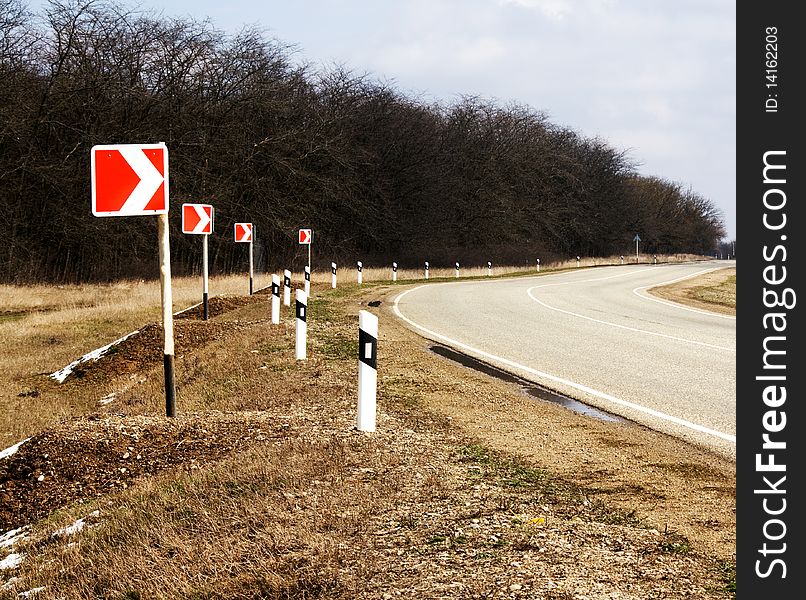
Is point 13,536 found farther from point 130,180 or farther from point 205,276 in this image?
point 205,276

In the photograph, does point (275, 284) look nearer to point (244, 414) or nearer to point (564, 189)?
point (244, 414)

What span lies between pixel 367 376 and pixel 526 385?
341 centimetres

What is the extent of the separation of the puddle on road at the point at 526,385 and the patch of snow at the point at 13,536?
17.2 feet

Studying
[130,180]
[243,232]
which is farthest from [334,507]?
[243,232]

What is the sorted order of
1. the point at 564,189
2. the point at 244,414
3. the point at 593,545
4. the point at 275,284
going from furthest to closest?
the point at 564,189 < the point at 275,284 < the point at 244,414 < the point at 593,545

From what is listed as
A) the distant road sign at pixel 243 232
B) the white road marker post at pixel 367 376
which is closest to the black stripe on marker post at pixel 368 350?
the white road marker post at pixel 367 376

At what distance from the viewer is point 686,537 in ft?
14.6

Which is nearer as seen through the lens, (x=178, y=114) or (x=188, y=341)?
(x=188, y=341)

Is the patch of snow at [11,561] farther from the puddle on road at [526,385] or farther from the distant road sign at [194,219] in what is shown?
the distant road sign at [194,219]

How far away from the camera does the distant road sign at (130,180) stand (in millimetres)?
7438

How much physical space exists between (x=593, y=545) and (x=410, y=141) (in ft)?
160

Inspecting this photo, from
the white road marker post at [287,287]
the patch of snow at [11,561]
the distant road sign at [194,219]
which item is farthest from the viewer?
the white road marker post at [287,287]

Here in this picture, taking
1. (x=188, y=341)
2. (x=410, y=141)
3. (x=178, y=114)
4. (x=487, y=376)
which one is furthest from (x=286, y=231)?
(x=487, y=376)
